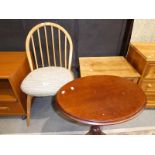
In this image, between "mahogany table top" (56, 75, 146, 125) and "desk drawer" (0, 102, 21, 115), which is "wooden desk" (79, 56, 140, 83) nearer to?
"mahogany table top" (56, 75, 146, 125)

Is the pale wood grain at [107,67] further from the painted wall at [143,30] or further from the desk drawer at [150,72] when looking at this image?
the painted wall at [143,30]

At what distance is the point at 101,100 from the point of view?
0.83 m

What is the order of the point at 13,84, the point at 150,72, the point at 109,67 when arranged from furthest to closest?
the point at 109,67 < the point at 150,72 < the point at 13,84

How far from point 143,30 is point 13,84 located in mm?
1337

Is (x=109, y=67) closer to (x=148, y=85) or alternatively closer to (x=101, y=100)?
(x=148, y=85)

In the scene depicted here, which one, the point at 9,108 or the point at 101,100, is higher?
the point at 101,100

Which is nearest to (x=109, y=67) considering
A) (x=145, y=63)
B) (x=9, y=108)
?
(x=145, y=63)

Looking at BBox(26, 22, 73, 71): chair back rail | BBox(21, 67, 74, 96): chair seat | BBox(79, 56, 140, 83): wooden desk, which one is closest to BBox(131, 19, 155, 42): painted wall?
BBox(79, 56, 140, 83): wooden desk

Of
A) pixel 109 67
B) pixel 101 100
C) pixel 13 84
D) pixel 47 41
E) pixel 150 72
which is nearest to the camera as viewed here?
pixel 101 100

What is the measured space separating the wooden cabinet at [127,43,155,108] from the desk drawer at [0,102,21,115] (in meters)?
1.14

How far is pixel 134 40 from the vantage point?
1518 mm
